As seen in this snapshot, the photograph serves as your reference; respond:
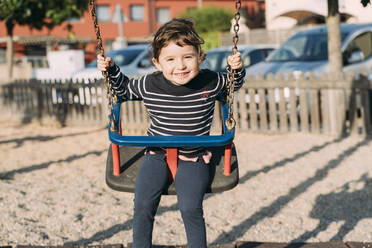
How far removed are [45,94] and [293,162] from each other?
6.18m

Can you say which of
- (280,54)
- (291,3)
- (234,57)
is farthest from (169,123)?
(291,3)

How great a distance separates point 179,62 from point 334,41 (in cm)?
555

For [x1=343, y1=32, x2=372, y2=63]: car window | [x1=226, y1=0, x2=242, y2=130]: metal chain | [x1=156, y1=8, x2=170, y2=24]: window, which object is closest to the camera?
[x1=226, y1=0, x2=242, y2=130]: metal chain

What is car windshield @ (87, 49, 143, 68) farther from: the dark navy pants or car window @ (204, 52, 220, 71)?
the dark navy pants

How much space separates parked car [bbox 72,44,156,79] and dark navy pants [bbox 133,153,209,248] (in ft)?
26.0

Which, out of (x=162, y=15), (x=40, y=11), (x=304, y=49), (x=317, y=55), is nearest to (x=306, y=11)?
(x=40, y=11)

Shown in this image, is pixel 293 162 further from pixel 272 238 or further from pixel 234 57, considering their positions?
pixel 234 57

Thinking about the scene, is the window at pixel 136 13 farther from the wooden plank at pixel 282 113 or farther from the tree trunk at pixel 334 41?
the tree trunk at pixel 334 41

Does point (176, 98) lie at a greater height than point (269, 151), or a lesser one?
greater

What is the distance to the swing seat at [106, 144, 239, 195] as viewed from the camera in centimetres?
280

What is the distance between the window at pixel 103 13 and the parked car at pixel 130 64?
22353mm

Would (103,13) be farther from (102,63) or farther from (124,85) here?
(102,63)

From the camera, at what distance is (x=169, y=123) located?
2.86 metres

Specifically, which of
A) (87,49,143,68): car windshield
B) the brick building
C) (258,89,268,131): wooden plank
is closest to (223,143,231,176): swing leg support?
(258,89,268,131): wooden plank
